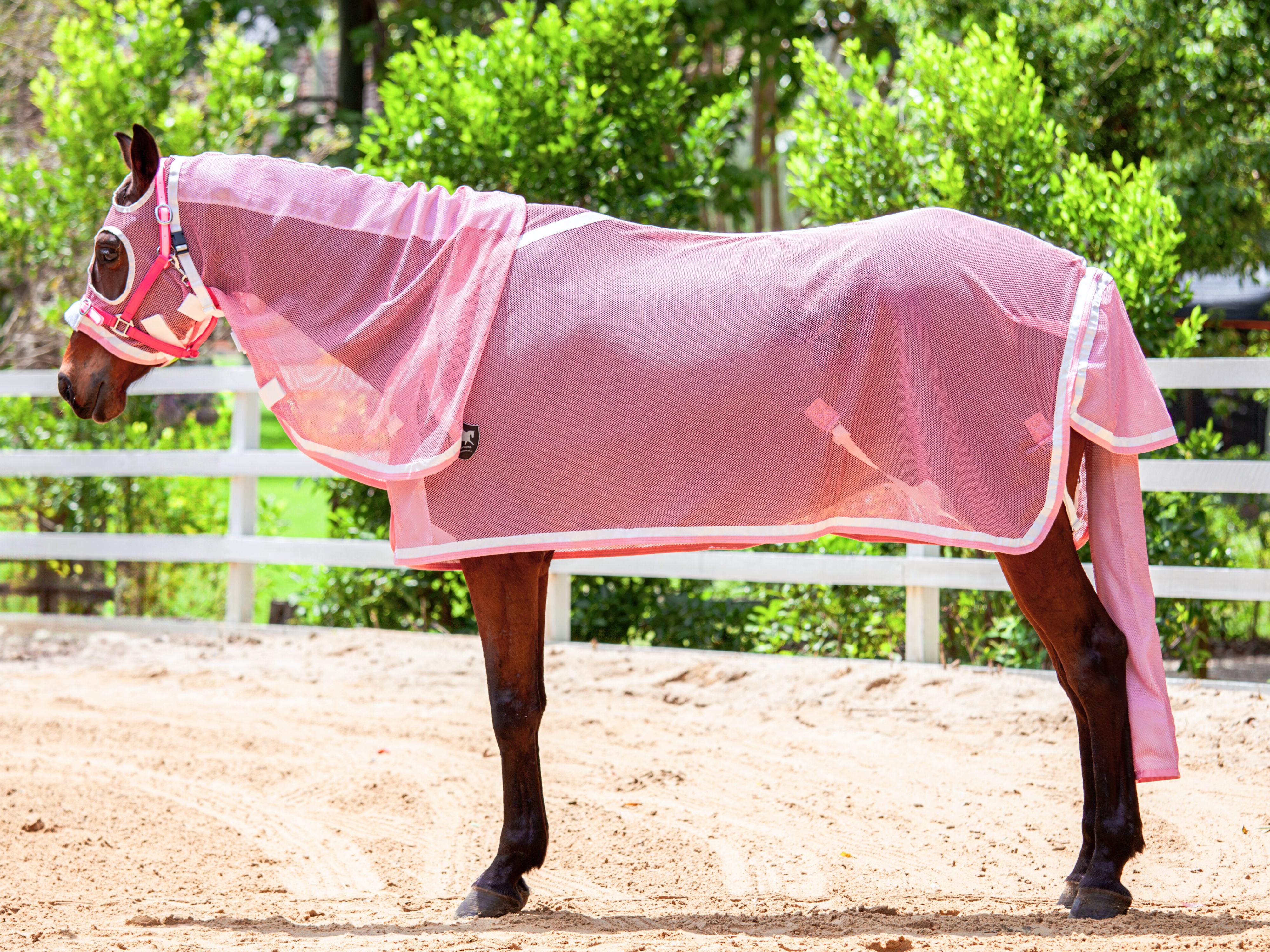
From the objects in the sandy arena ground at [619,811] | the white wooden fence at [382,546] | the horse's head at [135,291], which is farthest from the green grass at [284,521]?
the sandy arena ground at [619,811]

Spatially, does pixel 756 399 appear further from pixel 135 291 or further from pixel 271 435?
pixel 271 435

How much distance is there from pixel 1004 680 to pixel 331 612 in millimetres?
3956

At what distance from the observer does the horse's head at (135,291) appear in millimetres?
3098

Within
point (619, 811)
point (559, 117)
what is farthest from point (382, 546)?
point (619, 811)

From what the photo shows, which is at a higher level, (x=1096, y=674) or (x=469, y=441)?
(x=469, y=441)

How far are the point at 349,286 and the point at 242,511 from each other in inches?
177

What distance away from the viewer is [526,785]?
10.00 feet

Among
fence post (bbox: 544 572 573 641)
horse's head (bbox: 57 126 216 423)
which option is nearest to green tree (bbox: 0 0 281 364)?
fence post (bbox: 544 572 573 641)

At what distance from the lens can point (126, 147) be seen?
3.17 m

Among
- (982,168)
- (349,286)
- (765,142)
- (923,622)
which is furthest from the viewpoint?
(765,142)

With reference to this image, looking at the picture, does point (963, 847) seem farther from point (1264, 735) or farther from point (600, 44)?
point (600, 44)

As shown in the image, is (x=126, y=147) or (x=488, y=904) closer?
(x=488, y=904)

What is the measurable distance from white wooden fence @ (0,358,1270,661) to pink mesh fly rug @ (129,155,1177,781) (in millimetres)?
2400

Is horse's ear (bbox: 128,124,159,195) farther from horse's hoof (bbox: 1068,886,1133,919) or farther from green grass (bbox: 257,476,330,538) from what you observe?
green grass (bbox: 257,476,330,538)
